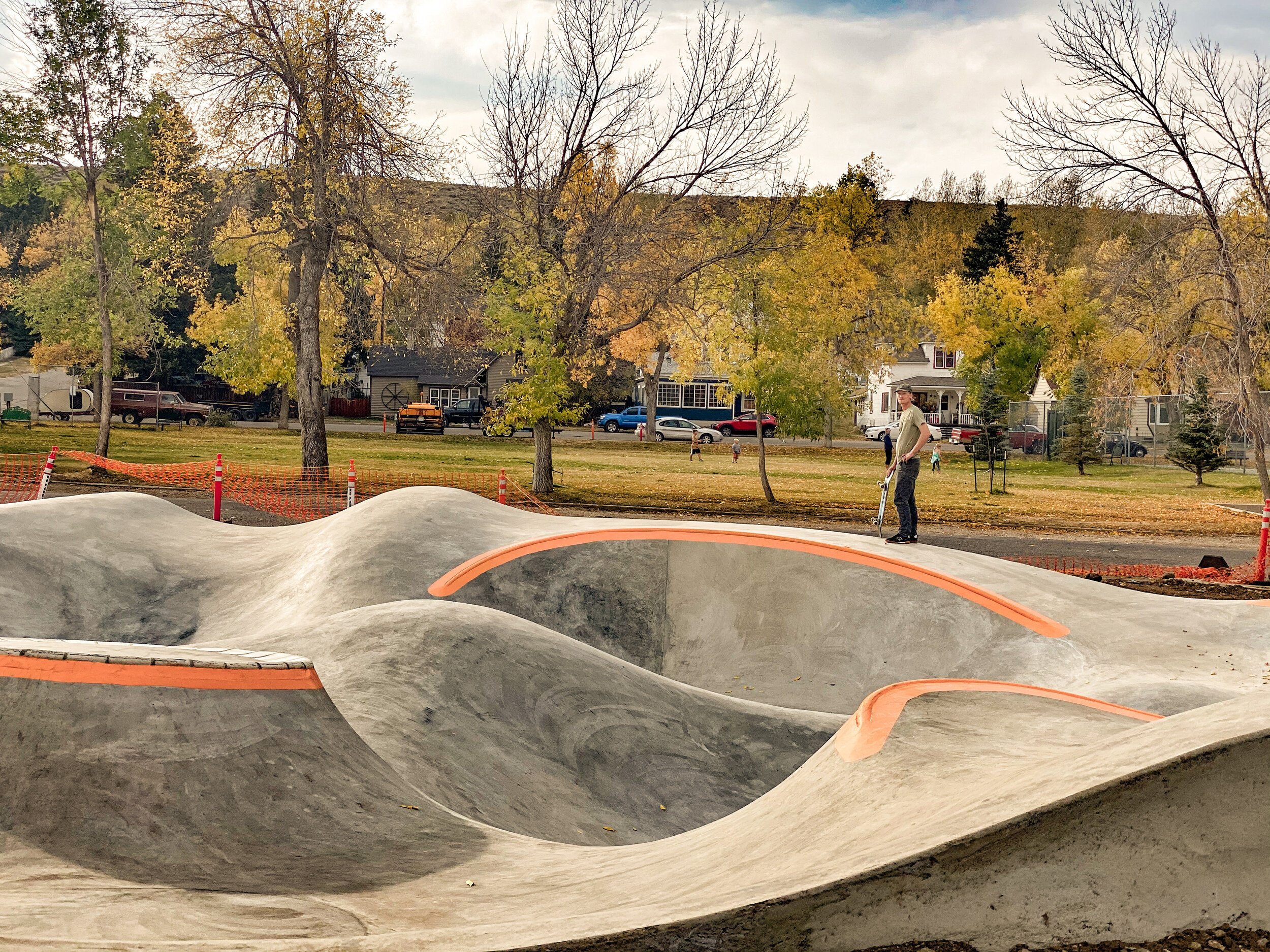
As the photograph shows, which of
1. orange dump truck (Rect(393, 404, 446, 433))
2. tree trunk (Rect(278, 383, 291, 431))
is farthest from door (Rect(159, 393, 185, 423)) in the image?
orange dump truck (Rect(393, 404, 446, 433))

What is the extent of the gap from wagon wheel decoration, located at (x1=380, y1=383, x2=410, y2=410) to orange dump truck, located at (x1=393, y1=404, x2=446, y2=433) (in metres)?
14.1

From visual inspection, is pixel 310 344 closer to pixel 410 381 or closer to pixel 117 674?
pixel 117 674

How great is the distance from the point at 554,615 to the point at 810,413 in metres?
17.0

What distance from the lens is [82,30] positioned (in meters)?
23.4

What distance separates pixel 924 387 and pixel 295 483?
48376 mm

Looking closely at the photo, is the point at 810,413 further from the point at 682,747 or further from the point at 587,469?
the point at 682,747

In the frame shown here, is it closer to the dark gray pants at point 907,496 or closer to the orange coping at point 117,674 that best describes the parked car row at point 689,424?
the dark gray pants at point 907,496

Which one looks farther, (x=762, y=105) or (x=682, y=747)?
(x=762, y=105)

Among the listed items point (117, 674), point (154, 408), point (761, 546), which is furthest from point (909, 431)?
A: point (154, 408)

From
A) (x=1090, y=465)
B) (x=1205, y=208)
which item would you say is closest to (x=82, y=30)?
(x=1205, y=208)

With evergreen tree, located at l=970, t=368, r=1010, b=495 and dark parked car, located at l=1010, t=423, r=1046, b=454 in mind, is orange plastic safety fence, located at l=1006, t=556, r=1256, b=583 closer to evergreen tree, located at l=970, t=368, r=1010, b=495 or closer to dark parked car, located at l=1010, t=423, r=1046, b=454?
evergreen tree, located at l=970, t=368, r=1010, b=495

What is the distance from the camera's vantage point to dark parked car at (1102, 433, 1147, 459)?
41.2 meters

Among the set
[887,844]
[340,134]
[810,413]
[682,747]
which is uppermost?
[340,134]

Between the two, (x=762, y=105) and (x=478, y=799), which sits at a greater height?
(x=762, y=105)
